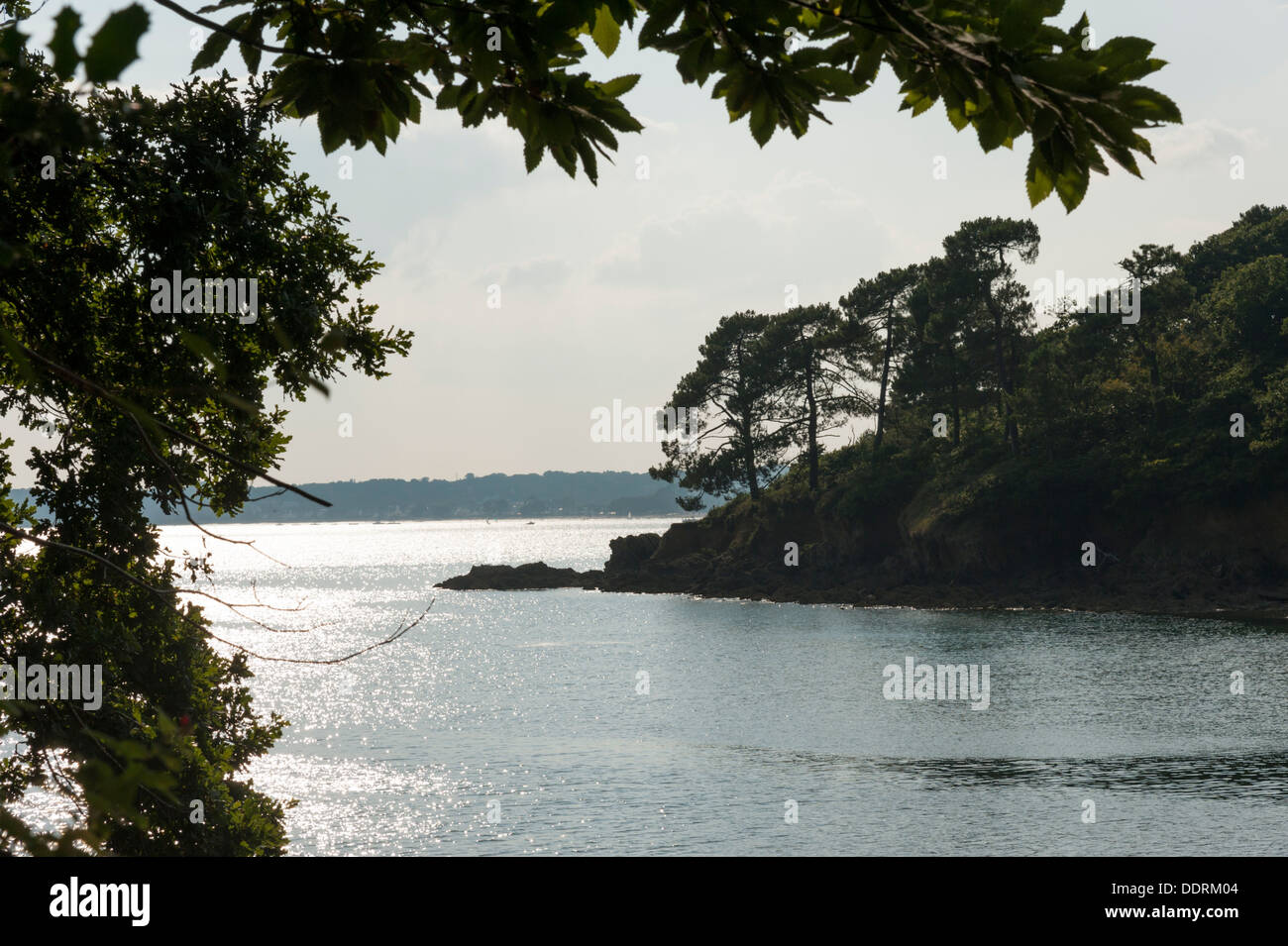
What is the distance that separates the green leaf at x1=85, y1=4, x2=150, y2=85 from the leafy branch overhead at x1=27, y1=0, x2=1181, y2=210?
2.76 feet

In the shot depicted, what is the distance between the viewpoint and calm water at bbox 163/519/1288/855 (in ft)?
98.4

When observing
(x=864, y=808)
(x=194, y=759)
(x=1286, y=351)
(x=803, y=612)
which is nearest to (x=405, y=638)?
(x=803, y=612)

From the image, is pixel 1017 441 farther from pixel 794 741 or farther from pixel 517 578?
pixel 517 578

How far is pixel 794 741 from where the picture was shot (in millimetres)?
41625

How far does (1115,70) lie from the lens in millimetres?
2254

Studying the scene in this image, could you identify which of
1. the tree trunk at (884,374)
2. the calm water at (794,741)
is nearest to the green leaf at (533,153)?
the calm water at (794,741)

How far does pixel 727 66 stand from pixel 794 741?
41.0 m

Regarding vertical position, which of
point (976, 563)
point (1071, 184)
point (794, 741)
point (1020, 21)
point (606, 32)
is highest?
point (606, 32)

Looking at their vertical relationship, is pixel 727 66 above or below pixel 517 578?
above

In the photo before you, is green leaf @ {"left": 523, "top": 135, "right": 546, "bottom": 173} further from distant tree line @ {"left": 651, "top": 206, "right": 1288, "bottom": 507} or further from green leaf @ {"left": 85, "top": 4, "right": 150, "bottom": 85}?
distant tree line @ {"left": 651, "top": 206, "right": 1288, "bottom": 507}

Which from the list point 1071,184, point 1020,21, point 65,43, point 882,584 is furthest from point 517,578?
point 65,43

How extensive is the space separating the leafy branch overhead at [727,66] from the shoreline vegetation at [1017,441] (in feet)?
214

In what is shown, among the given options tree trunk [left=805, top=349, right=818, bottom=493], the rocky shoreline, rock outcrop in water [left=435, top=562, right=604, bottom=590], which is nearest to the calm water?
the rocky shoreline
